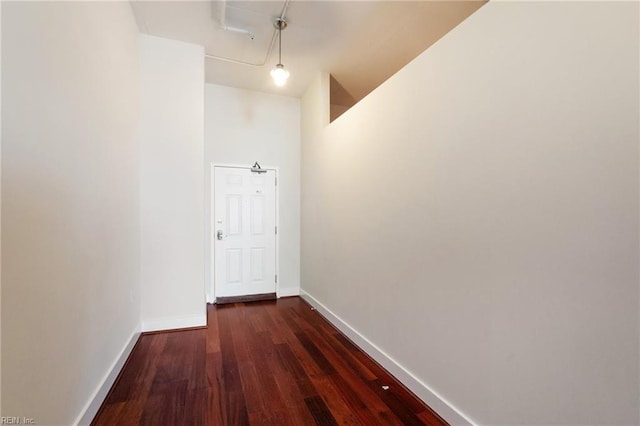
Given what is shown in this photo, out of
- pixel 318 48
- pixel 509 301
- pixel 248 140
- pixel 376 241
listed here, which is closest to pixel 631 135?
pixel 509 301

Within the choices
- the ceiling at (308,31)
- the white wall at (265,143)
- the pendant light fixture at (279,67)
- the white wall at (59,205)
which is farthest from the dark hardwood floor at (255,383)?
the ceiling at (308,31)

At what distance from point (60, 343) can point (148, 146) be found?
215 centimetres

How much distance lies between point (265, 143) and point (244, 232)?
1378mm

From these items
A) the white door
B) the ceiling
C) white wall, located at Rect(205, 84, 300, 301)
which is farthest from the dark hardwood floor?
the ceiling

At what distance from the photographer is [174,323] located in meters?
2.98

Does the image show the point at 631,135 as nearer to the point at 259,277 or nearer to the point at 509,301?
the point at 509,301

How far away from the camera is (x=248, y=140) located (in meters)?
4.04

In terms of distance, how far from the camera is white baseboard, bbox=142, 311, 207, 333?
114 inches

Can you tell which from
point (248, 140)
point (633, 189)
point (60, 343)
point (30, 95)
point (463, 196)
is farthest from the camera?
A: point (248, 140)

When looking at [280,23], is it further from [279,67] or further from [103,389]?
[103,389]

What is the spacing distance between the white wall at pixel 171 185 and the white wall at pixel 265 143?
2.60 feet

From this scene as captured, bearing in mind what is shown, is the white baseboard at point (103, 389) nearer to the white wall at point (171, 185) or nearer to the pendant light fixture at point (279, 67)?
the white wall at point (171, 185)

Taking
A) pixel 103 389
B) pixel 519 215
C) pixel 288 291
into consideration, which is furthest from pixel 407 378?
pixel 288 291

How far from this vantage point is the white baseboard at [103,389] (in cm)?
154
